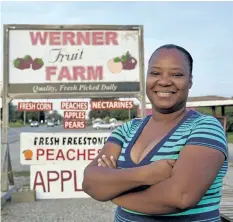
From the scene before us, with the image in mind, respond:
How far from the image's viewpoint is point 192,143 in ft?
5.15

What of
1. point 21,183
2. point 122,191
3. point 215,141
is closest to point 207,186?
point 215,141

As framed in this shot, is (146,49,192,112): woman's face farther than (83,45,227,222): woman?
Yes

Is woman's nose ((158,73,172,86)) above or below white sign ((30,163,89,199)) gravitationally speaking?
above

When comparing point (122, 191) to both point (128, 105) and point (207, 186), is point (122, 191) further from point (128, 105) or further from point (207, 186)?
point (128, 105)

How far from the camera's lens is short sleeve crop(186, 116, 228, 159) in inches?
61.5

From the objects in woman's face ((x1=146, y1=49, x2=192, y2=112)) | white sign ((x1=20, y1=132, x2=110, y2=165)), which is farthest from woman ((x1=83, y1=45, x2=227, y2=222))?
white sign ((x1=20, y1=132, x2=110, y2=165))

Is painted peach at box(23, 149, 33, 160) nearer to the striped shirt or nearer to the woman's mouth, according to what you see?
the striped shirt

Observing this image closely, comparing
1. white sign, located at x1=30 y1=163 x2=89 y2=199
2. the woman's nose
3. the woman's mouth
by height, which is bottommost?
white sign, located at x1=30 y1=163 x2=89 y2=199

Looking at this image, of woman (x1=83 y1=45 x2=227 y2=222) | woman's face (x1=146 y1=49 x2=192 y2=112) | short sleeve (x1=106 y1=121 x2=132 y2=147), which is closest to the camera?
woman (x1=83 y1=45 x2=227 y2=222)

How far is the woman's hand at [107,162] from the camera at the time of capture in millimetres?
1834

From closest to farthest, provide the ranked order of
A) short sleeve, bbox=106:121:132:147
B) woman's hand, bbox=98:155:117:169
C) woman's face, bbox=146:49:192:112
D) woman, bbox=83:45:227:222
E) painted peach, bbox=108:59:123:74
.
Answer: woman, bbox=83:45:227:222 < woman's face, bbox=146:49:192:112 < woman's hand, bbox=98:155:117:169 < short sleeve, bbox=106:121:132:147 < painted peach, bbox=108:59:123:74

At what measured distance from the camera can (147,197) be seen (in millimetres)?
1591

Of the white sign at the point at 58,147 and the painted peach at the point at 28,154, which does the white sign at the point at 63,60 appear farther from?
the painted peach at the point at 28,154

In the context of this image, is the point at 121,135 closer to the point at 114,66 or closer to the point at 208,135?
the point at 208,135
